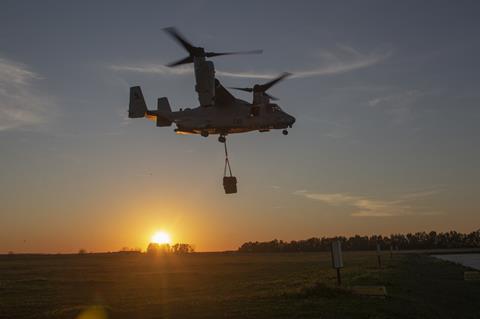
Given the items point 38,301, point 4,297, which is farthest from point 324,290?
point 4,297

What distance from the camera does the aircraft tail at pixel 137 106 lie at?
32.7m

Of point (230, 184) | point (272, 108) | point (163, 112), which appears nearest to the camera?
point (230, 184)

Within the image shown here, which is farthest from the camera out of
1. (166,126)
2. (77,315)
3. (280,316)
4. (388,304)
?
(166,126)

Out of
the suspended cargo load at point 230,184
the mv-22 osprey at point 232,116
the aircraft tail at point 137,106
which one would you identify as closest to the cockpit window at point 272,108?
the mv-22 osprey at point 232,116

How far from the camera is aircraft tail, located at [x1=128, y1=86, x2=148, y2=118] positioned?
107 ft

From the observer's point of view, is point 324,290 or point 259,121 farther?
point 259,121

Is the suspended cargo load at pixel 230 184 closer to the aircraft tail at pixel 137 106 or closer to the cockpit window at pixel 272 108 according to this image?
the cockpit window at pixel 272 108

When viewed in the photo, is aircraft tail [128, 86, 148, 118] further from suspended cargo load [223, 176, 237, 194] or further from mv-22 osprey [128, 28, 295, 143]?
suspended cargo load [223, 176, 237, 194]

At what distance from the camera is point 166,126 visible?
3161cm

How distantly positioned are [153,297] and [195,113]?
1353 cm

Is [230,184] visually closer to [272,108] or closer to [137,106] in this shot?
[272,108]

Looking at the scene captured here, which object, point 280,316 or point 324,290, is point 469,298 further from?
point 280,316

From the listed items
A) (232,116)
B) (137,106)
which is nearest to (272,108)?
(232,116)

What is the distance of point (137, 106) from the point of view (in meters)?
32.9
